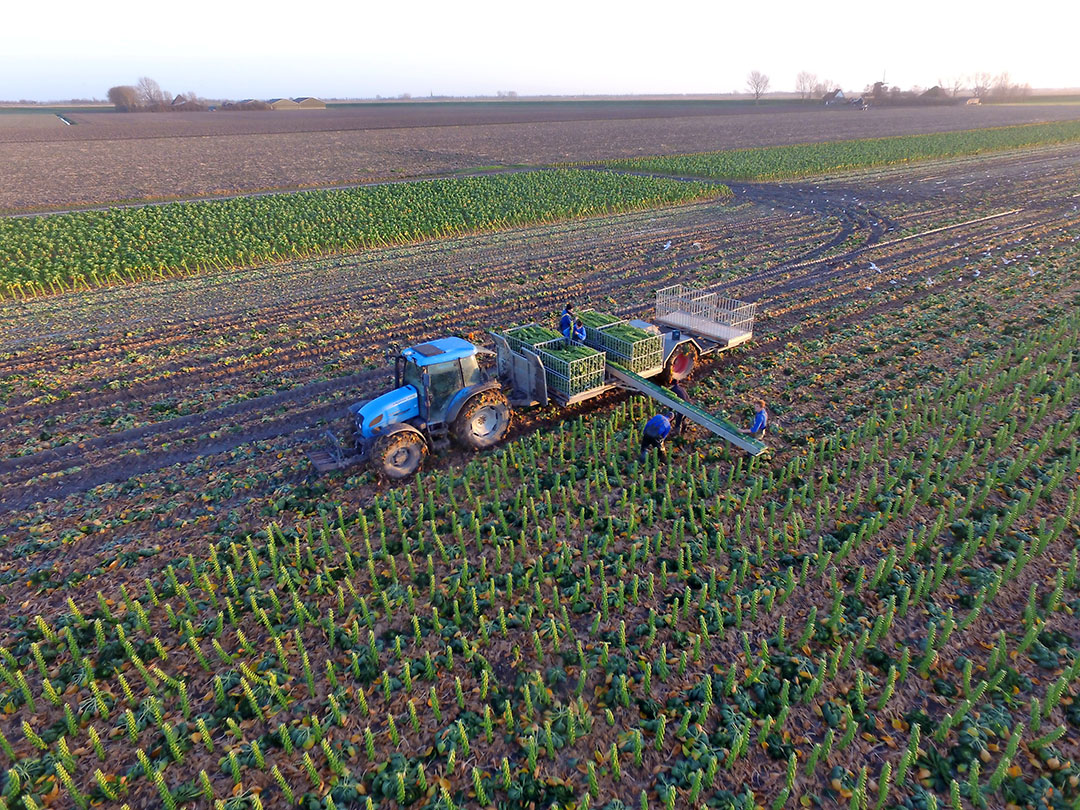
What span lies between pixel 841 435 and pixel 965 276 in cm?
1554

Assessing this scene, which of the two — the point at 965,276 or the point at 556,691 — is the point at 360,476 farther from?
the point at 965,276

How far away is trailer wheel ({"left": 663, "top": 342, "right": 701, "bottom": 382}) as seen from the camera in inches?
580

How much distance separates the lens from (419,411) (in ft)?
39.2

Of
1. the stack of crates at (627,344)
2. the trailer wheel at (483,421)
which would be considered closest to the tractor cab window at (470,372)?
the trailer wheel at (483,421)

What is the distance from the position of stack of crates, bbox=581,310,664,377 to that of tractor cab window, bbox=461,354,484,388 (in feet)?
11.4

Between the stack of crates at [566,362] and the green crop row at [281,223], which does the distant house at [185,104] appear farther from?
the stack of crates at [566,362]

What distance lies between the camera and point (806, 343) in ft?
59.1

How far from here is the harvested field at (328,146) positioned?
2164 inches

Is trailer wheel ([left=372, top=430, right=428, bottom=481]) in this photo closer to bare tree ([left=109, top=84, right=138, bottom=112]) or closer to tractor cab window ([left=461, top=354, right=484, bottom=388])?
tractor cab window ([left=461, top=354, right=484, bottom=388])

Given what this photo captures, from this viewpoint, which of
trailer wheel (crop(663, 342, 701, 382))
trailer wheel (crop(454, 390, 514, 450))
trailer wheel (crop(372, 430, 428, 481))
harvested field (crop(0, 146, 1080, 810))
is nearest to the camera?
harvested field (crop(0, 146, 1080, 810))

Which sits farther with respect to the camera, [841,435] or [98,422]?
[98,422]

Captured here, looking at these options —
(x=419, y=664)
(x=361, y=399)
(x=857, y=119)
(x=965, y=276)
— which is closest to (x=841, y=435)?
(x=419, y=664)

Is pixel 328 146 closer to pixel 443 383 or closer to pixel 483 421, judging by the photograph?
pixel 483 421

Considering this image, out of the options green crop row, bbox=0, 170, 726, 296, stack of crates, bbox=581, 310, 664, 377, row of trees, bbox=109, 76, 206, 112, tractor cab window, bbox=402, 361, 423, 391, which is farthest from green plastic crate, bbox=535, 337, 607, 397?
row of trees, bbox=109, 76, 206, 112
